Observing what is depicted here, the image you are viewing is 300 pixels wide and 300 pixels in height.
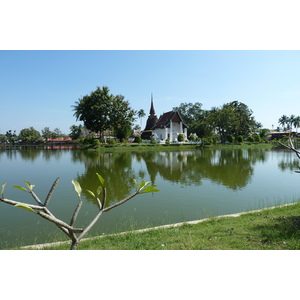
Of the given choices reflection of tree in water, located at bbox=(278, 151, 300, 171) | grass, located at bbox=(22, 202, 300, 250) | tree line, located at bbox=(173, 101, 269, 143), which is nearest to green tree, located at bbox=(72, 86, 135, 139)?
tree line, located at bbox=(173, 101, 269, 143)

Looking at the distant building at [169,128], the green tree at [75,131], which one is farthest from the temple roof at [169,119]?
the green tree at [75,131]

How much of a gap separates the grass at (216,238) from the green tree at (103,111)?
33.2m

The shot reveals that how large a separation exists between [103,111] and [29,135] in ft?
89.1

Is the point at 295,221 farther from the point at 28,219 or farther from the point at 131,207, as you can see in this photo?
the point at 28,219

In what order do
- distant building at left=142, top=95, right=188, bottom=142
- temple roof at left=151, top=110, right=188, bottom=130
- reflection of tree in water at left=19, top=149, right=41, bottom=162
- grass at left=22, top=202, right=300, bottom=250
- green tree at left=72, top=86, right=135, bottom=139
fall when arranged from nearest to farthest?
grass at left=22, top=202, right=300, bottom=250 < reflection of tree in water at left=19, top=149, right=41, bottom=162 < green tree at left=72, top=86, right=135, bottom=139 < distant building at left=142, top=95, right=188, bottom=142 < temple roof at left=151, top=110, right=188, bottom=130

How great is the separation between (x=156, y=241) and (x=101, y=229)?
1.88 metres

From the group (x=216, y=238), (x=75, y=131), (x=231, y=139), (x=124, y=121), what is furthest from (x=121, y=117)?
(x=216, y=238)

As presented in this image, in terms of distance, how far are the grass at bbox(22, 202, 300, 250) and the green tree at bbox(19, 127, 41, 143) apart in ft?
179

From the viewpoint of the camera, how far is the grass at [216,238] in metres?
3.13

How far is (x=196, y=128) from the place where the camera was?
48.7 m

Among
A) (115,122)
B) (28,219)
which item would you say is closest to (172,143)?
(115,122)

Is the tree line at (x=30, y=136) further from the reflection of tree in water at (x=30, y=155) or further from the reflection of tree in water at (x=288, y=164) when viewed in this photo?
the reflection of tree in water at (x=288, y=164)

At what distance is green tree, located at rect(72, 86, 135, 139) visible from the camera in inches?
1427

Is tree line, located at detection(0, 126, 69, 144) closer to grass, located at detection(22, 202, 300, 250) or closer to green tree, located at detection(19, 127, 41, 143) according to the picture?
green tree, located at detection(19, 127, 41, 143)
